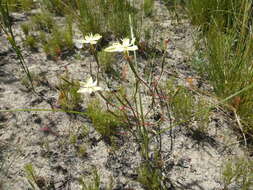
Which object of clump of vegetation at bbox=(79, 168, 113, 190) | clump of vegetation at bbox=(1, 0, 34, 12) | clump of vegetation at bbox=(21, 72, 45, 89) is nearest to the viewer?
clump of vegetation at bbox=(79, 168, 113, 190)

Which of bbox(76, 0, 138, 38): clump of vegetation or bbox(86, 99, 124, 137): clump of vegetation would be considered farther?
bbox(76, 0, 138, 38): clump of vegetation

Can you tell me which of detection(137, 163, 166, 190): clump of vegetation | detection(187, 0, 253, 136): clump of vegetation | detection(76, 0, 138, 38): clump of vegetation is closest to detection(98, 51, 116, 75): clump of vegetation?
detection(76, 0, 138, 38): clump of vegetation

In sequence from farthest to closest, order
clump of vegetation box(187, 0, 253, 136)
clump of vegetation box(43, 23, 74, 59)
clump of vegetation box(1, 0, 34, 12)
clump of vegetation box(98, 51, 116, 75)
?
clump of vegetation box(1, 0, 34, 12)
clump of vegetation box(43, 23, 74, 59)
clump of vegetation box(98, 51, 116, 75)
clump of vegetation box(187, 0, 253, 136)

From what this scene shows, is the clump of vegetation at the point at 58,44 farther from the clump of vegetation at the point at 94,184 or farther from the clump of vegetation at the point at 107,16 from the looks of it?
the clump of vegetation at the point at 94,184

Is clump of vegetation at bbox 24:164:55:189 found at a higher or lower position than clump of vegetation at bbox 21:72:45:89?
lower

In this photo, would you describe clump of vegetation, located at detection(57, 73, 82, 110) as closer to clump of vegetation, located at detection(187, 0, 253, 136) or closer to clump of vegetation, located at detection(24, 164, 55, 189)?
clump of vegetation, located at detection(24, 164, 55, 189)

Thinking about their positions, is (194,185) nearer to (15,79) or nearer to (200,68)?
(200,68)

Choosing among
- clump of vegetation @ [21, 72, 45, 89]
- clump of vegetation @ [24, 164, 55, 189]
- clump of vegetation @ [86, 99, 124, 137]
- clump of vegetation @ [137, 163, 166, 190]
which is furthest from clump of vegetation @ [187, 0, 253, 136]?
clump of vegetation @ [21, 72, 45, 89]

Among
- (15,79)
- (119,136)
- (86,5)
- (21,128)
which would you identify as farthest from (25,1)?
(119,136)

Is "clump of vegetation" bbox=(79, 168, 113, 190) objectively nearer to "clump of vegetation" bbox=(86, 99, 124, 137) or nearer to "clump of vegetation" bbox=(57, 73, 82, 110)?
"clump of vegetation" bbox=(86, 99, 124, 137)

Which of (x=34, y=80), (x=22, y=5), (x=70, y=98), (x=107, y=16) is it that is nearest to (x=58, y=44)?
(x=34, y=80)

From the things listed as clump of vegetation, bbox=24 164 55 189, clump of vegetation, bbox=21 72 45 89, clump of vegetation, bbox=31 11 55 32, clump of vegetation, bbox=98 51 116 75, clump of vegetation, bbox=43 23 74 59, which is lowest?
clump of vegetation, bbox=24 164 55 189
